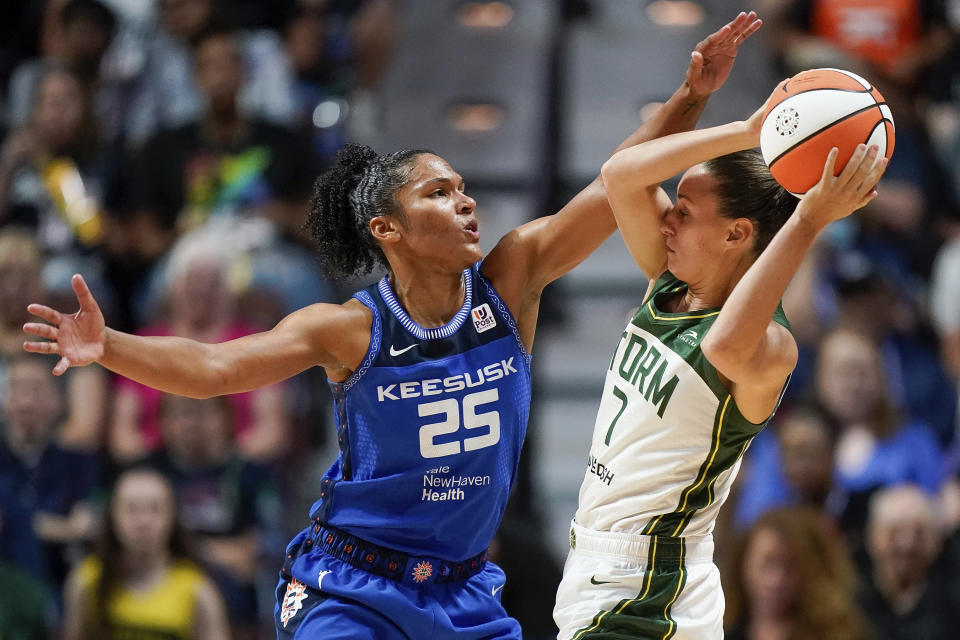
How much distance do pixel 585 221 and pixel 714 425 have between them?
2.43 feet

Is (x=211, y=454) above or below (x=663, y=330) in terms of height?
below

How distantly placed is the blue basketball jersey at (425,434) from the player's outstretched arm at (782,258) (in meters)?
0.73

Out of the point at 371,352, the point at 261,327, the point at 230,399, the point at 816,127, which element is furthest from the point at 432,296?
the point at 261,327

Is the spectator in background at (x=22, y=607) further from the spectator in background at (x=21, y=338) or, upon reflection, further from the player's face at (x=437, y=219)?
the player's face at (x=437, y=219)

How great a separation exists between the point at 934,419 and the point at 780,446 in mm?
879

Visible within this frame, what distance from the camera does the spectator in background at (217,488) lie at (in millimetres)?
6598

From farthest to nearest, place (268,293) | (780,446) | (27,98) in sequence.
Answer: (27,98), (268,293), (780,446)

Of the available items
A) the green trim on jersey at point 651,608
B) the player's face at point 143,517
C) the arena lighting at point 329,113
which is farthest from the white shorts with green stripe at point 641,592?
the arena lighting at point 329,113

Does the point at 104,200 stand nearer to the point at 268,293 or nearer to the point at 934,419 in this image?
the point at 268,293

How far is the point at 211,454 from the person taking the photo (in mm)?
6730

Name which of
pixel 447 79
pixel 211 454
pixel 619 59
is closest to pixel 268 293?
pixel 211 454

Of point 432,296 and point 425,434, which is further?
point 432,296

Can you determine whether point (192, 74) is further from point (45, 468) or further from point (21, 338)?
point (45, 468)

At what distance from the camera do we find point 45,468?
22.5ft
